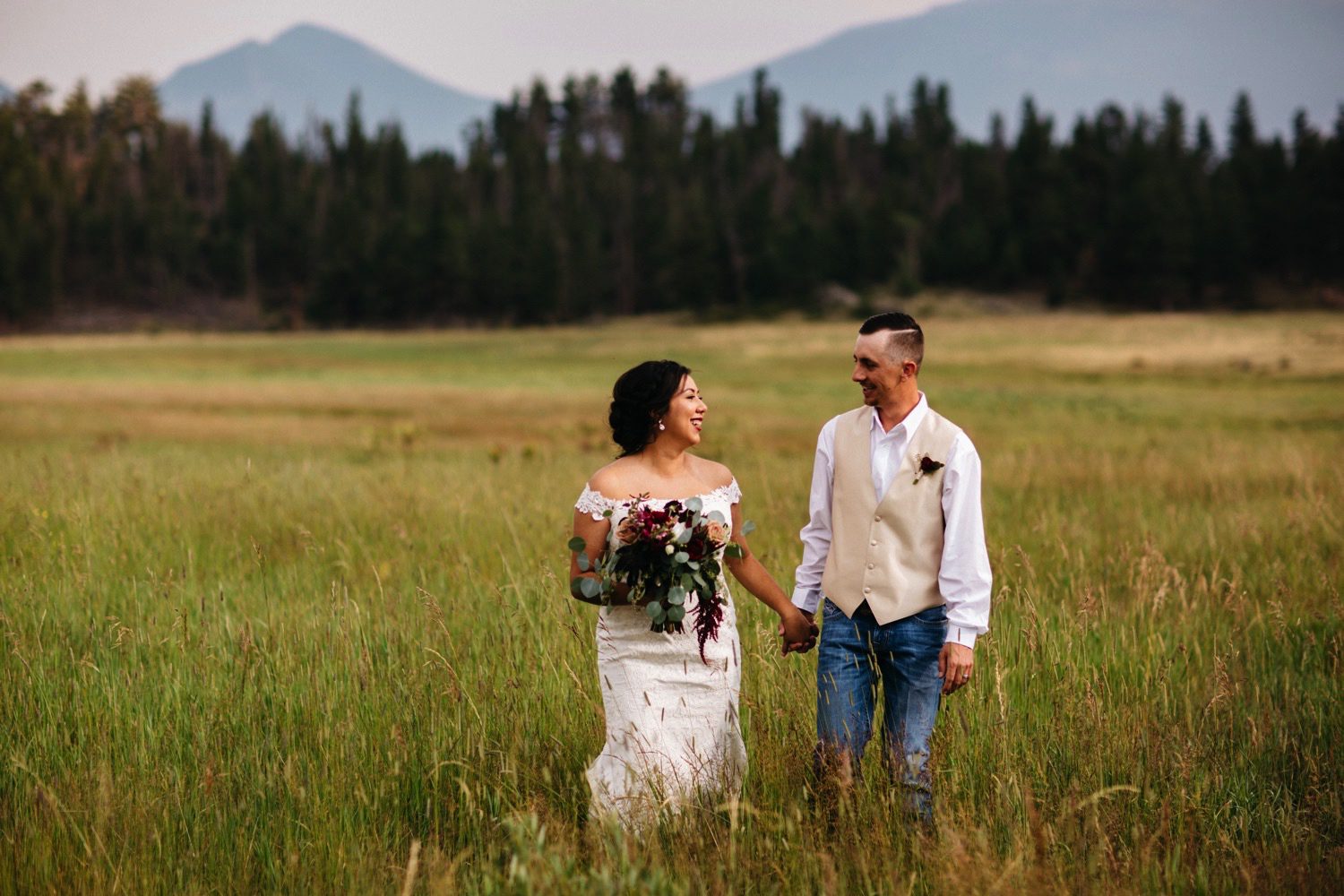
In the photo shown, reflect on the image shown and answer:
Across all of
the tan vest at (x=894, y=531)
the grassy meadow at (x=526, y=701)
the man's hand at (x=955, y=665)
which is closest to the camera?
the grassy meadow at (x=526, y=701)

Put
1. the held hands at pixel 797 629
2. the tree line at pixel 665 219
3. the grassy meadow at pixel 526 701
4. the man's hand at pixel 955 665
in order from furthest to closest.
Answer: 1. the tree line at pixel 665 219
2. the held hands at pixel 797 629
3. the man's hand at pixel 955 665
4. the grassy meadow at pixel 526 701

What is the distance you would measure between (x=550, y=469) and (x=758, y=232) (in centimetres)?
7773

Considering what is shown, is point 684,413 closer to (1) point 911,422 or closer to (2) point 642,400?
(2) point 642,400

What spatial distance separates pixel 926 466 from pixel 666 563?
0.95 m

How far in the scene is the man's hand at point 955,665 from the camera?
394 cm

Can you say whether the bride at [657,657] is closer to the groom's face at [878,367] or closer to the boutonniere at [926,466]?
the groom's face at [878,367]

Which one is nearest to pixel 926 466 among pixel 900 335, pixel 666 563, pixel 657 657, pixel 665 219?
pixel 900 335

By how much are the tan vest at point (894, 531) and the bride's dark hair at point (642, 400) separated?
68cm

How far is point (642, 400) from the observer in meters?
4.16

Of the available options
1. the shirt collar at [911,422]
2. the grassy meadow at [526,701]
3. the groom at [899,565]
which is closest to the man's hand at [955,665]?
the groom at [899,565]

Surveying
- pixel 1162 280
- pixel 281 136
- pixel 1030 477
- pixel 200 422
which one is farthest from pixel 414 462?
pixel 281 136

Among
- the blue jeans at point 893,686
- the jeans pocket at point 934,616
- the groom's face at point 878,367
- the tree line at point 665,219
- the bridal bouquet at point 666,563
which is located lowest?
the blue jeans at point 893,686

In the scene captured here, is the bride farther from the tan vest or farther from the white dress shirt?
the white dress shirt

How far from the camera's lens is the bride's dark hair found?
416 cm
